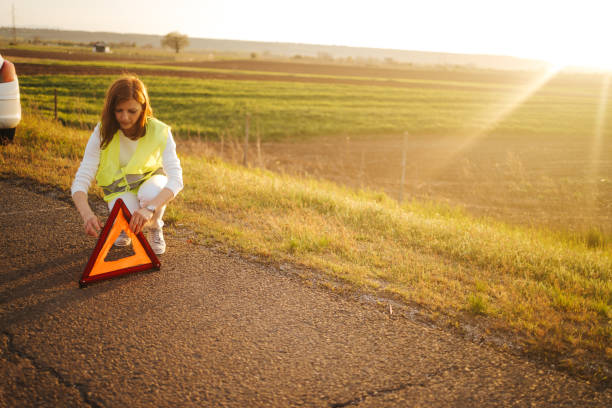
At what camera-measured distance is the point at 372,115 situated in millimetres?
30250

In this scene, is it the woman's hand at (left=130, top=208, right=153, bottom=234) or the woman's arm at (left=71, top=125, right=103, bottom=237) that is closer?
the woman's arm at (left=71, top=125, right=103, bottom=237)

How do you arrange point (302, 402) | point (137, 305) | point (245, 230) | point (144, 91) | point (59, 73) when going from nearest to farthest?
point (302, 402) → point (137, 305) → point (144, 91) → point (245, 230) → point (59, 73)

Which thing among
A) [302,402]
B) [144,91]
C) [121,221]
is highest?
[144,91]

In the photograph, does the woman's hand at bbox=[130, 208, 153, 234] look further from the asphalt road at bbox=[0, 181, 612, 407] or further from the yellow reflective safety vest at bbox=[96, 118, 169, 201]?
the yellow reflective safety vest at bbox=[96, 118, 169, 201]

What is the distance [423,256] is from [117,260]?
2970mm

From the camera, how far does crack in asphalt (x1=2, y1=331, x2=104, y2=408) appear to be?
237cm

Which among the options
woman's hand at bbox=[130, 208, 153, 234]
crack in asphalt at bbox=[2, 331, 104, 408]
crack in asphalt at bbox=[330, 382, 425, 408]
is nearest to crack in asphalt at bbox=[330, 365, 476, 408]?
crack in asphalt at bbox=[330, 382, 425, 408]

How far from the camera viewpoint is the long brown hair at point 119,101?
376 centimetres

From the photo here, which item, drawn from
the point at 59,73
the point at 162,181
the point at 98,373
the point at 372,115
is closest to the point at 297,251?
the point at 162,181

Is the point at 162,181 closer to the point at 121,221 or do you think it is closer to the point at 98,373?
the point at 121,221

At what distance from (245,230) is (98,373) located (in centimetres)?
279

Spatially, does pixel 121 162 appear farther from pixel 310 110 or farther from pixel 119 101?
pixel 310 110

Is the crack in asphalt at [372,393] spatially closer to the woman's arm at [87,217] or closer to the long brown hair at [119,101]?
the woman's arm at [87,217]

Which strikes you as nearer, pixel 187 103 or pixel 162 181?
pixel 162 181
